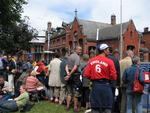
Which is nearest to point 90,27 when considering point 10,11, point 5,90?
point 10,11

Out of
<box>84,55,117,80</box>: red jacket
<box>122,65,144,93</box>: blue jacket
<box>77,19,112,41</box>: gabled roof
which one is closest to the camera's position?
<box>84,55,117,80</box>: red jacket

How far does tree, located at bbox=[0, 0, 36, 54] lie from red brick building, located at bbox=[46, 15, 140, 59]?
24.6m

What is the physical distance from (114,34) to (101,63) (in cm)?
6081

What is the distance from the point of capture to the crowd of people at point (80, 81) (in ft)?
26.7

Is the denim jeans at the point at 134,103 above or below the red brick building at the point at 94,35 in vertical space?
below

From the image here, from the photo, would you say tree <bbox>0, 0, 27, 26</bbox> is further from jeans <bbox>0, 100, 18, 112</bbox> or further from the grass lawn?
jeans <bbox>0, 100, 18, 112</bbox>

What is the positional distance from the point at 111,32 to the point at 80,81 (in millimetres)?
58515

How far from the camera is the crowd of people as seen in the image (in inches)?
321

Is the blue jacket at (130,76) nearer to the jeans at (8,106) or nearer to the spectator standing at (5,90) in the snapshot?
the jeans at (8,106)

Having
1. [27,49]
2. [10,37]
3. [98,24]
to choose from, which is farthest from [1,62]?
[98,24]

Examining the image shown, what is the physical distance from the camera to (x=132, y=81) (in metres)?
10.2

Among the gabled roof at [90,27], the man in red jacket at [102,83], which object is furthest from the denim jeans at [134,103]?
the gabled roof at [90,27]

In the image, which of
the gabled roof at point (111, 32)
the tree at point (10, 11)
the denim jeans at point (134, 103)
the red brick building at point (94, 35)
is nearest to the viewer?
the denim jeans at point (134, 103)

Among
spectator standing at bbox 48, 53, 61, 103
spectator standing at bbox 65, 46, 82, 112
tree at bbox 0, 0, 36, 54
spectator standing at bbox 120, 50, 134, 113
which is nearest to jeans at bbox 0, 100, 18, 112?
spectator standing at bbox 65, 46, 82, 112
